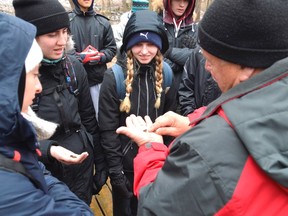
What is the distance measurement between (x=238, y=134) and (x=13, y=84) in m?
0.91

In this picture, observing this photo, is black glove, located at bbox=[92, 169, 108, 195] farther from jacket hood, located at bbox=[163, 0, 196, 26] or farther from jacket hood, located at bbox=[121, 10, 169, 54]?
jacket hood, located at bbox=[163, 0, 196, 26]

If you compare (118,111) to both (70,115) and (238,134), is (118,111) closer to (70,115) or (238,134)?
(70,115)

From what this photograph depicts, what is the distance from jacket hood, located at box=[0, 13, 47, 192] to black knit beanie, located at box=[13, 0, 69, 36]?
3.92ft

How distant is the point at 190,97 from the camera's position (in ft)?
10.0

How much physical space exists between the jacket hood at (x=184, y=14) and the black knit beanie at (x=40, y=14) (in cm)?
164

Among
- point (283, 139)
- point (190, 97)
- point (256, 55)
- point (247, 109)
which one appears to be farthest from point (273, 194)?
point (190, 97)

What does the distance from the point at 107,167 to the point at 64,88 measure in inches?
37.7

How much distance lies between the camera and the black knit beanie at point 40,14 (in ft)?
7.79

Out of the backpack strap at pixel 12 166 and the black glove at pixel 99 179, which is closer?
the backpack strap at pixel 12 166

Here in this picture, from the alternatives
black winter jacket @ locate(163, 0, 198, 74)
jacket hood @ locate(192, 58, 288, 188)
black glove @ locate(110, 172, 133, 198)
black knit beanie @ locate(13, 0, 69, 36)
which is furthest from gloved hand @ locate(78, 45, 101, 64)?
jacket hood @ locate(192, 58, 288, 188)

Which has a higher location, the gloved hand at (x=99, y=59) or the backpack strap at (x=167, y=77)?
the backpack strap at (x=167, y=77)

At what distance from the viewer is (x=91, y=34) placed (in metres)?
4.21

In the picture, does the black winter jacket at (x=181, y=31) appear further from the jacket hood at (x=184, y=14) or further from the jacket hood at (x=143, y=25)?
the jacket hood at (x=143, y=25)

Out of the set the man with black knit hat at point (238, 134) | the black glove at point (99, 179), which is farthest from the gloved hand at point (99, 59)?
the man with black knit hat at point (238, 134)
